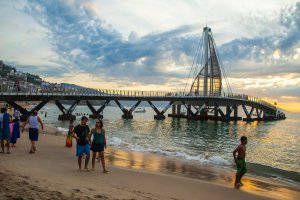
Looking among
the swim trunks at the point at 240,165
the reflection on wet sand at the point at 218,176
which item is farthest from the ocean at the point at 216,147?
the swim trunks at the point at 240,165

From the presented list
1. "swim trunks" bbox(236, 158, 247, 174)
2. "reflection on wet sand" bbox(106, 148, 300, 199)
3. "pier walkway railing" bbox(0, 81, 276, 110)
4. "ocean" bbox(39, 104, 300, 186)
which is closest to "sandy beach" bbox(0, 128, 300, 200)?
"reflection on wet sand" bbox(106, 148, 300, 199)

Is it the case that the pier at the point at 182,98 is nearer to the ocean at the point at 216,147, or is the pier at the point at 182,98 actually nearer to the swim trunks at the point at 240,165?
the ocean at the point at 216,147

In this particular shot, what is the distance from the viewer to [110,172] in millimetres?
11594

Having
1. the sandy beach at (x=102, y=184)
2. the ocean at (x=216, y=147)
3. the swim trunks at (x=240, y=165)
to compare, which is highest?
the swim trunks at (x=240, y=165)

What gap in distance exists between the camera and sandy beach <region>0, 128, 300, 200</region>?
765cm

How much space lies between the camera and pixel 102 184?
Answer: 936cm

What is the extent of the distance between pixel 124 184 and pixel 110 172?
1871 millimetres

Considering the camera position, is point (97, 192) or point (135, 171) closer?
point (97, 192)

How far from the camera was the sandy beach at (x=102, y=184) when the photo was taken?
765cm

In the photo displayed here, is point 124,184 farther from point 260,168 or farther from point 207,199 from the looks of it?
point 260,168

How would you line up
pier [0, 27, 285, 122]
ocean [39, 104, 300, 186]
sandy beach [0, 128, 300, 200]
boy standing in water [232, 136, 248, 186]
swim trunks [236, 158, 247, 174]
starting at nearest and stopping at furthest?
sandy beach [0, 128, 300, 200], boy standing in water [232, 136, 248, 186], swim trunks [236, 158, 247, 174], ocean [39, 104, 300, 186], pier [0, 27, 285, 122]

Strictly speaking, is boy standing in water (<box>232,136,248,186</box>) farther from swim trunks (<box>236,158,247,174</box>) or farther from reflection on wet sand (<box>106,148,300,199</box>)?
reflection on wet sand (<box>106,148,300,199</box>)

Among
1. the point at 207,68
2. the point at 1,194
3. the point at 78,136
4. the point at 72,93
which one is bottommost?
the point at 1,194

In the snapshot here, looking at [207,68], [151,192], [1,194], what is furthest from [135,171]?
[207,68]
